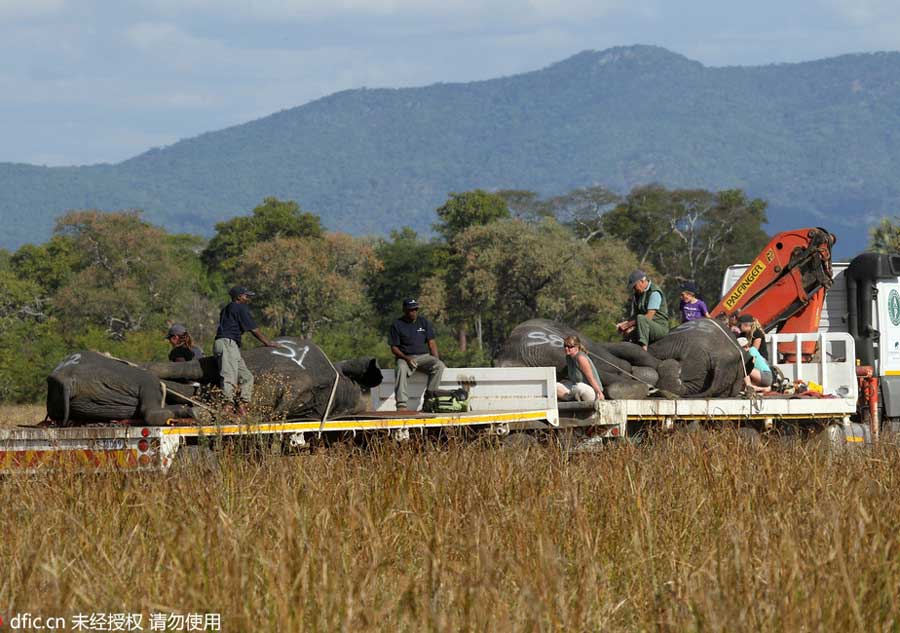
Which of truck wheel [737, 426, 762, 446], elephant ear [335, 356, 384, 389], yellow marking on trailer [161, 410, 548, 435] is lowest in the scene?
truck wheel [737, 426, 762, 446]

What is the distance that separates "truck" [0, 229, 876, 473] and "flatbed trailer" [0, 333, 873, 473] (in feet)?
0.04

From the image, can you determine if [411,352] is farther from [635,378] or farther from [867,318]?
[867,318]

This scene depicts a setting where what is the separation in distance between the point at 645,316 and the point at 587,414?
Result: 7.50ft

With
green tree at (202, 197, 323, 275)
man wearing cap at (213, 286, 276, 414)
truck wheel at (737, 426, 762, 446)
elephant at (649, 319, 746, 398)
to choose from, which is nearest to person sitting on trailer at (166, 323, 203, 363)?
man wearing cap at (213, 286, 276, 414)

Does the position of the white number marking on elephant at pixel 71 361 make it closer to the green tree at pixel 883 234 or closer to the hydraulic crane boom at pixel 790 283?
the hydraulic crane boom at pixel 790 283

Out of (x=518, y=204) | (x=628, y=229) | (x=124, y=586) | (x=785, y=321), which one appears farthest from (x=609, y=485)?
(x=518, y=204)

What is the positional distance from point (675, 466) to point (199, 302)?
62.4 metres

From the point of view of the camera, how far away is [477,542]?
17.2 ft

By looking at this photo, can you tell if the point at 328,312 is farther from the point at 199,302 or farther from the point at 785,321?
the point at 785,321

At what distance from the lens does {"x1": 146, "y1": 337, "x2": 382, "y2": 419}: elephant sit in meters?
10.8

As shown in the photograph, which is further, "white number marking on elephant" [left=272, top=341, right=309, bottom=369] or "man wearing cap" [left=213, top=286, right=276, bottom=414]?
"white number marking on elephant" [left=272, top=341, right=309, bottom=369]

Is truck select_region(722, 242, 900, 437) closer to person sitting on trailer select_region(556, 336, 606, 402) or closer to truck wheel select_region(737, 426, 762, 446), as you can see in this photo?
truck wheel select_region(737, 426, 762, 446)

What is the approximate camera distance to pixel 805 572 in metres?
5.27

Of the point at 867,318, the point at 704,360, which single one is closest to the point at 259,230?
the point at 867,318
